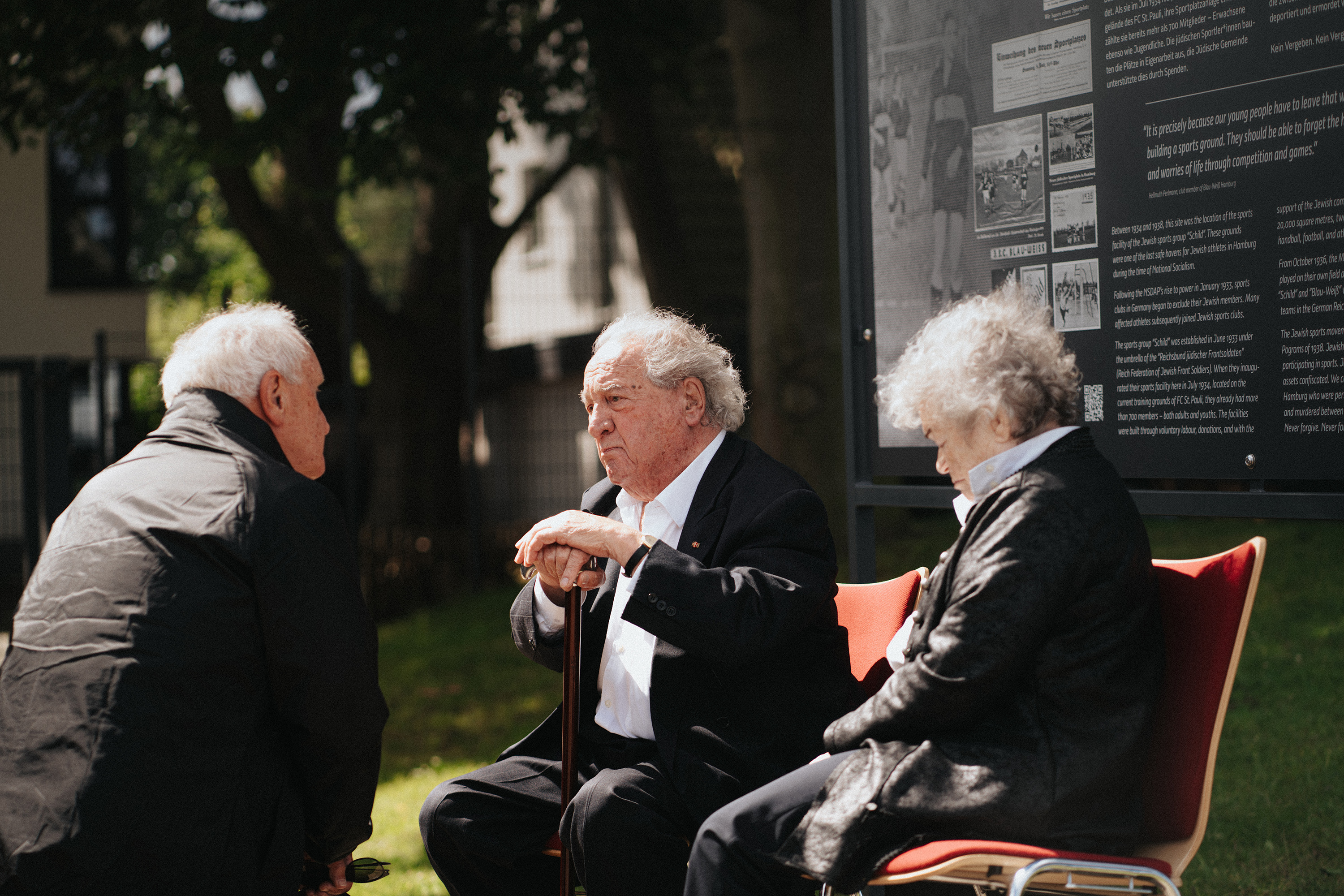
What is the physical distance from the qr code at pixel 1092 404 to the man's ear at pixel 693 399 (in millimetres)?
1028

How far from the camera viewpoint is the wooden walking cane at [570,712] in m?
3.01

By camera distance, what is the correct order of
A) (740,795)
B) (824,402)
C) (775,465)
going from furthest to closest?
(824,402)
(775,465)
(740,795)

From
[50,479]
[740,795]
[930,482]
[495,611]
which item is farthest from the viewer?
[495,611]

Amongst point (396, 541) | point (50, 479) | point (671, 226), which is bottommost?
point (396, 541)

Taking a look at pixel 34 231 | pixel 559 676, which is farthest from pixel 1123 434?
pixel 34 231

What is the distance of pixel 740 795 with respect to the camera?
2859 mm

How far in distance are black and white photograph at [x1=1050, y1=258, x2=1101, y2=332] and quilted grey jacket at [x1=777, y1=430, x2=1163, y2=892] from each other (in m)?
0.99

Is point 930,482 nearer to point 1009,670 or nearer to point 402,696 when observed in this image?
point 1009,670

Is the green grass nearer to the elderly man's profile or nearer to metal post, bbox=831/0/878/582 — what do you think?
metal post, bbox=831/0/878/582

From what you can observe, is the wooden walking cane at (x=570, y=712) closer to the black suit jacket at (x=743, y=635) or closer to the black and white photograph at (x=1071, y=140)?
the black suit jacket at (x=743, y=635)

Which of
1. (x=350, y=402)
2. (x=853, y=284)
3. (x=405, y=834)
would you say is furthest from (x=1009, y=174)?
(x=350, y=402)

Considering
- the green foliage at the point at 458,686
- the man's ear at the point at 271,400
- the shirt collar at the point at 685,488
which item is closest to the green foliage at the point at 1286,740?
the shirt collar at the point at 685,488

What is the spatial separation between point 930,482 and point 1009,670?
5.89 feet

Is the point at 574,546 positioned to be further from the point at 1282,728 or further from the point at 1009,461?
the point at 1282,728
